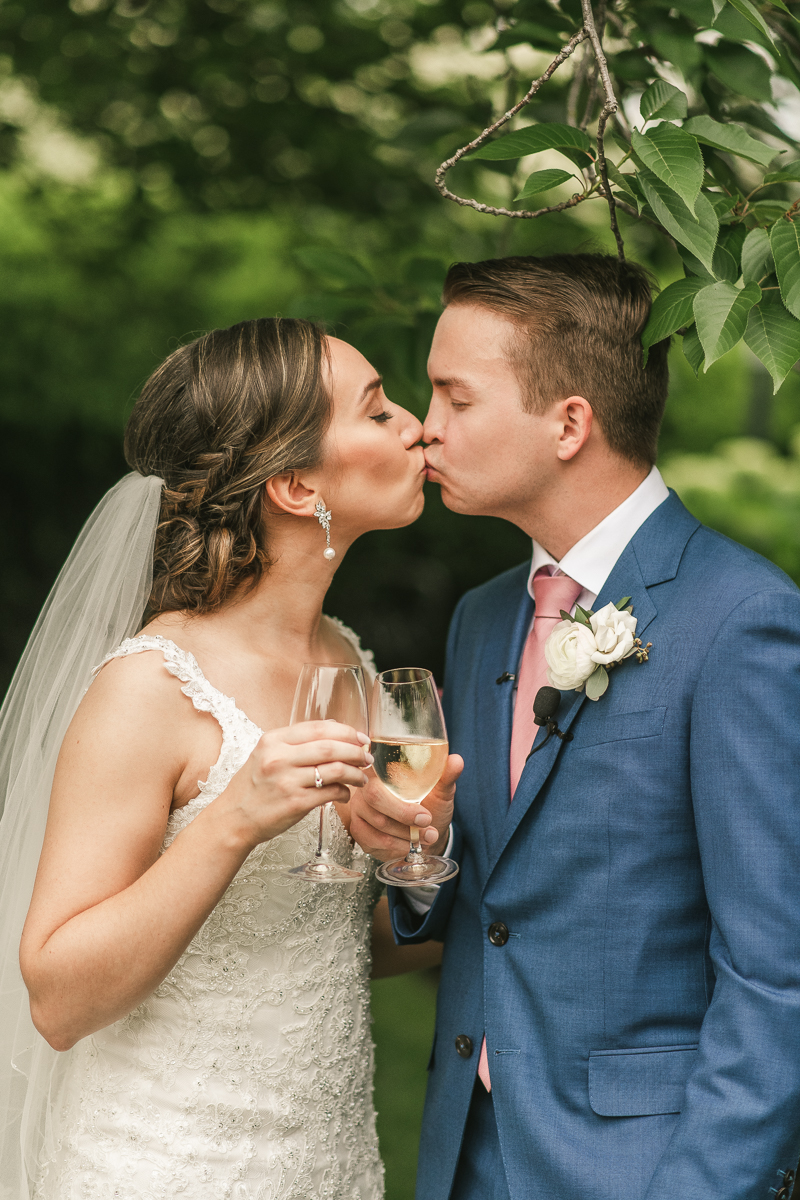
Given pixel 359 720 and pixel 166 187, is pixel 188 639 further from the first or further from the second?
pixel 166 187

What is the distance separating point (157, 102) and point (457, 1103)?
4.57m

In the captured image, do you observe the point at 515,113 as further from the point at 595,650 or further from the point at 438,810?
the point at 438,810

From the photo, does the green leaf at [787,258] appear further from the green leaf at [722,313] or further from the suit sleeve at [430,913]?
the suit sleeve at [430,913]

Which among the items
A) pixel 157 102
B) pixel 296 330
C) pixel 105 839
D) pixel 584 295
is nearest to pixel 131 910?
pixel 105 839

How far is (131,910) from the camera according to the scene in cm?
207

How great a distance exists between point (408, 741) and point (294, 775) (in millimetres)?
283

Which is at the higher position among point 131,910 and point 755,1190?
point 131,910

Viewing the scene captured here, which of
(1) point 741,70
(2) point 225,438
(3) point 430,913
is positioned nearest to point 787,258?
(1) point 741,70

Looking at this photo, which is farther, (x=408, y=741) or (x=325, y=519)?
(x=325, y=519)

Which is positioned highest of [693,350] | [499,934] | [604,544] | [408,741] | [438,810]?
[693,350]

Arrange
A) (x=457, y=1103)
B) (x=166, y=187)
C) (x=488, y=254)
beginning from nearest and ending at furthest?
(x=457, y=1103)
(x=488, y=254)
(x=166, y=187)

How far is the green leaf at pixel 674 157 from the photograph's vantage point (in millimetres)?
1928

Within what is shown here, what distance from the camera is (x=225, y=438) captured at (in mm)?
2568

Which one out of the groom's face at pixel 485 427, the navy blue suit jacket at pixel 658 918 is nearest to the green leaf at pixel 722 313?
the navy blue suit jacket at pixel 658 918
